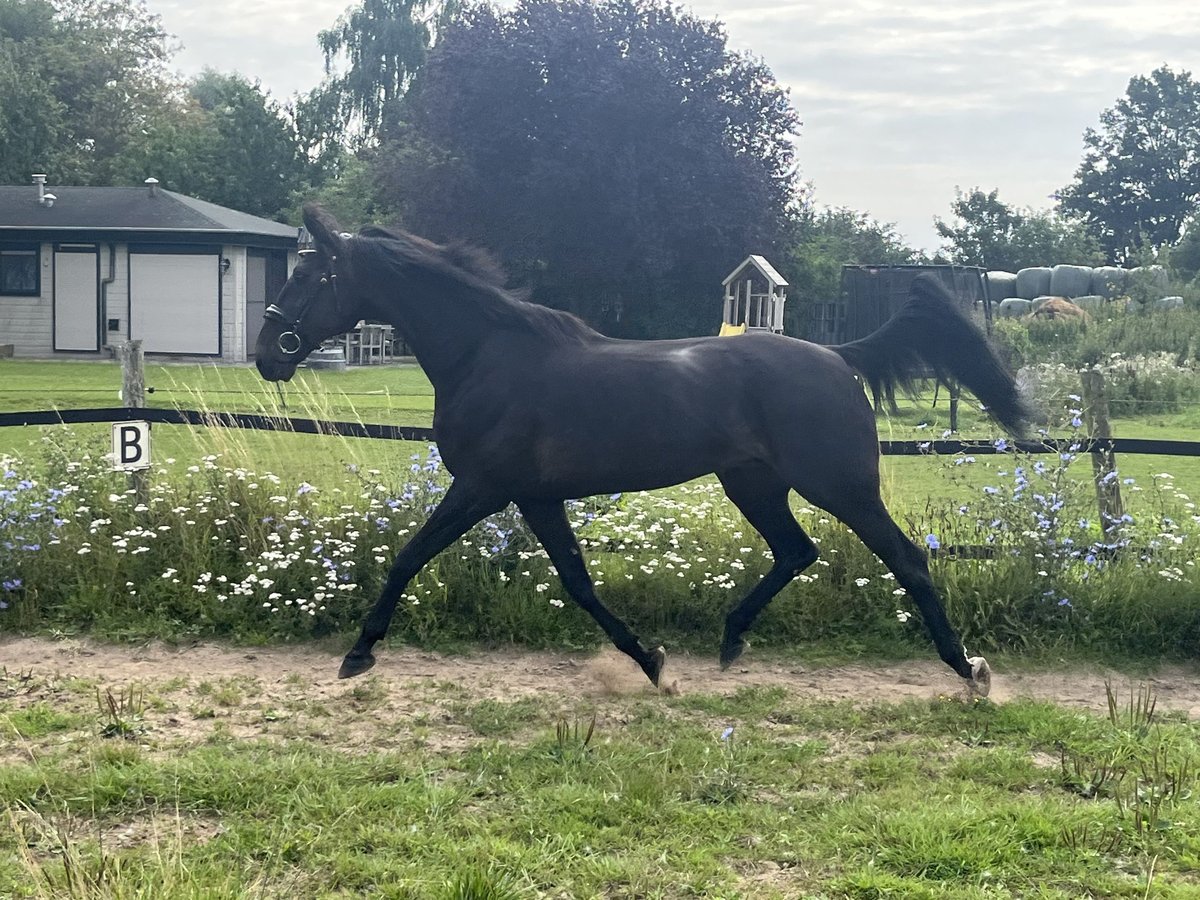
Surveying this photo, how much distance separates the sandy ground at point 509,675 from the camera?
213 inches

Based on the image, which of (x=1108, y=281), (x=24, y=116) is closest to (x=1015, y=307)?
(x=1108, y=281)

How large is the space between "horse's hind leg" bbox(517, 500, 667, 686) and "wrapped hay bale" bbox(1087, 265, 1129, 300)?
35.3 meters

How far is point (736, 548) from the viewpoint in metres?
6.86

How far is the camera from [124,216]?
2930cm

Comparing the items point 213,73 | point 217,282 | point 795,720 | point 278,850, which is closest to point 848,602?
point 795,720

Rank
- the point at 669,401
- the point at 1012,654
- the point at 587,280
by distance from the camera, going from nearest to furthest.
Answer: the point at 669,401
the point at 1012,654
the point at 587,280

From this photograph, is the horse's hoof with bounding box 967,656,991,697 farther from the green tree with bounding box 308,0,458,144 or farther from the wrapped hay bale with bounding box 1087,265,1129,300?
the green tree with bounding box 308,0,458,144

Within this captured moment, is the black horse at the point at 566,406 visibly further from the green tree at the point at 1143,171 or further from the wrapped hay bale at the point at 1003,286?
the green tree at the point at 1143,171

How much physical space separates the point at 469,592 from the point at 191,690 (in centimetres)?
158

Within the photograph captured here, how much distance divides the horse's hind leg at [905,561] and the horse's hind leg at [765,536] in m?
0.45

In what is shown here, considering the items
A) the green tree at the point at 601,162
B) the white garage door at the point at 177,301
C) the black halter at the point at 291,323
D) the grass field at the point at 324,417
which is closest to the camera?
the black halter at the point at 291,323

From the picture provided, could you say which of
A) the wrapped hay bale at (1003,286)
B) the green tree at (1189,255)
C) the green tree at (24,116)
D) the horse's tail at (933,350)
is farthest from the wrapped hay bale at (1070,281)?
the horse's tail at (933,350)

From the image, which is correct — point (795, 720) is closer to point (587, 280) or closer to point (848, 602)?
point (848, 602)

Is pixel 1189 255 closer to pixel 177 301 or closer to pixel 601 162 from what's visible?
pixel 601 162
